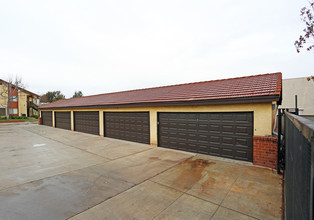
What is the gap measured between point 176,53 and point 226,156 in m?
19.1

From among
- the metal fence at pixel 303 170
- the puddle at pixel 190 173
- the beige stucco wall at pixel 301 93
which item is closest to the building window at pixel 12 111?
the puddle at pixel 190 173

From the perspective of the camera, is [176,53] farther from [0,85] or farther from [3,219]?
[0,85]

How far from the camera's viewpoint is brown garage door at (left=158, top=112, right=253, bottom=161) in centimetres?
712

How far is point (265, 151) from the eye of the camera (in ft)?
20.8

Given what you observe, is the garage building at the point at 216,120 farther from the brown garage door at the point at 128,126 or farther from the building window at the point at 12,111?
the building window at the point at 12,111

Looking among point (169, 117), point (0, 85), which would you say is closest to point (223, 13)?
point (169, 117)

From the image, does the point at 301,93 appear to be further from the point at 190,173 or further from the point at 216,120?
the point at 190,173

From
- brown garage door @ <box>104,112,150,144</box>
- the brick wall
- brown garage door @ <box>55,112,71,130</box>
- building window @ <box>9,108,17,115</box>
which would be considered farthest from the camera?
building window @ <box>9,108,17,115</box>

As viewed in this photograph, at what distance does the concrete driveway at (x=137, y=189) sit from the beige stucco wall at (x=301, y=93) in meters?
25.1

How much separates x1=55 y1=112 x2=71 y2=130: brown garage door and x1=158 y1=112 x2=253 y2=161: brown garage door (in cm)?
1431

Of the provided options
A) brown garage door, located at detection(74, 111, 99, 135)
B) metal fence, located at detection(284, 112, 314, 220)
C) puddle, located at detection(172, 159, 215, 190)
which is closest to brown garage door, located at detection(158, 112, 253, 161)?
puddle, located at detection(172, 159, 215, 190)

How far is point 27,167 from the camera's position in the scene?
6.57m

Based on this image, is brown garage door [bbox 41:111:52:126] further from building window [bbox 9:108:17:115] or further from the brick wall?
the brick wall

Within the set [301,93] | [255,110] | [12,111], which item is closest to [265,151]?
[255,110]
